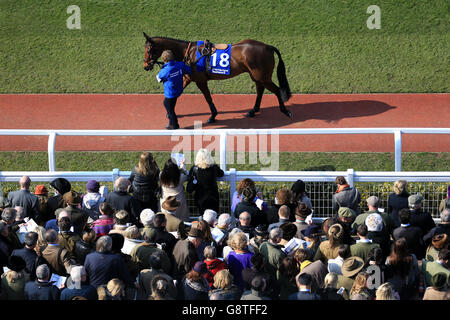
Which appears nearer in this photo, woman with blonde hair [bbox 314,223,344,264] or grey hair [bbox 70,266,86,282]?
grey hair [bbox 70,266,86,282]

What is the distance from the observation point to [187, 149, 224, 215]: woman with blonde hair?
830 centimetres

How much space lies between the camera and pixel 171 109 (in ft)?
37.1

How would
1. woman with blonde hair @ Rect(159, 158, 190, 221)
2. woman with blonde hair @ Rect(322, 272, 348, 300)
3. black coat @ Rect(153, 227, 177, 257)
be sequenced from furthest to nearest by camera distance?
woman with blonde hair @ Rect(159, 158, 190, 221) < black coat @ Rect(153, 227, 177, 257) < woman with blonde hair @ Rect(322, 272, 348, 300)

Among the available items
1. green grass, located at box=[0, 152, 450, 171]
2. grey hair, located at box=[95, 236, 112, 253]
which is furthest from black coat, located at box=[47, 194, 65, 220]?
green grass, located at box=[0, 152, 450, 171]

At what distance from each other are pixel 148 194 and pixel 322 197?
1.99m

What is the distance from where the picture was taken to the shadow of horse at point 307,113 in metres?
12.1

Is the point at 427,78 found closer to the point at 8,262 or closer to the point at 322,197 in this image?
the point at 322,197

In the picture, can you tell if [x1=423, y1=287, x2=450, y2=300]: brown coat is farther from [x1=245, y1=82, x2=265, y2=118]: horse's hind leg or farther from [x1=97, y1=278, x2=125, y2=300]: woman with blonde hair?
[x1=245, y1=82, x2=265, y2=118]: horse's hind leg

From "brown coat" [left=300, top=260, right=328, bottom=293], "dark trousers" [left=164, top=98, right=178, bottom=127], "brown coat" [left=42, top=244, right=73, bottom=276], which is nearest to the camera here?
"brown coat" [left=300, top=260, right=328, bottom=293]

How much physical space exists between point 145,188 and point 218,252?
1.61 metres

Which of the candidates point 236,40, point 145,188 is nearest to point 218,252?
point 145,188

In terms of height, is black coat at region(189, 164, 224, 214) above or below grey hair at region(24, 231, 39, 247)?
above

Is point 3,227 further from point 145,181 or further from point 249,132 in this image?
point 249,132

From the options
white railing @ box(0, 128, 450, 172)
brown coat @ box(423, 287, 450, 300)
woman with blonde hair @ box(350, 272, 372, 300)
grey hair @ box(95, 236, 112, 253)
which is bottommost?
brown coat @ box(423, 287, 450, 300)
